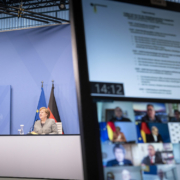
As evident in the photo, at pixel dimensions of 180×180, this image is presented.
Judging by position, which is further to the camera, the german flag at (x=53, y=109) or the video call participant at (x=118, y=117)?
the german flag at (x=53, y=109)

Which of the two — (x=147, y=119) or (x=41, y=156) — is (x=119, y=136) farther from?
(x=41, y=156)

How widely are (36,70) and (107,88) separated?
15.3 feet

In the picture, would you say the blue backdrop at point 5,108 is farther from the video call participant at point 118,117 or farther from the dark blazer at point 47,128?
the video call participant at point 118,117

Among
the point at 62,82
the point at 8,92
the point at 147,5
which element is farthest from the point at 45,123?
the point at 147,5

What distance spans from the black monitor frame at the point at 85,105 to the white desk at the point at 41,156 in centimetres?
124

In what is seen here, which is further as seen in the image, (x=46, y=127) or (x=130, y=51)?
(x=46, y=127)

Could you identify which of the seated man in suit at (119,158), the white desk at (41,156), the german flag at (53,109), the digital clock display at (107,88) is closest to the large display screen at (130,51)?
the digital clock display at (107,88)

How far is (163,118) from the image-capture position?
1.72 ft

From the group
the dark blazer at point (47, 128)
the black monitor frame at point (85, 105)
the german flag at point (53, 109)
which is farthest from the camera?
the german flag at point (53, 109)

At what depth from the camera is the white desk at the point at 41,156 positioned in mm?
1698

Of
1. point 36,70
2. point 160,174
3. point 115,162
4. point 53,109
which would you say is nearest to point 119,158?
point 115,162

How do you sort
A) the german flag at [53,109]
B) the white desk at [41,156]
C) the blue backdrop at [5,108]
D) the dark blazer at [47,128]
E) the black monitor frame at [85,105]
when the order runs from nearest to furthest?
the black monitor frame at [85,105], the white desk at [41,156], the dark blazer at [47,128], the german flag at [53,109], the blue backdrop at [5,108]

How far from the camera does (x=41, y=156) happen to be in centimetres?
179

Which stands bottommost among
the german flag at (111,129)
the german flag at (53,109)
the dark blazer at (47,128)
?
the german flag at (111,129)
